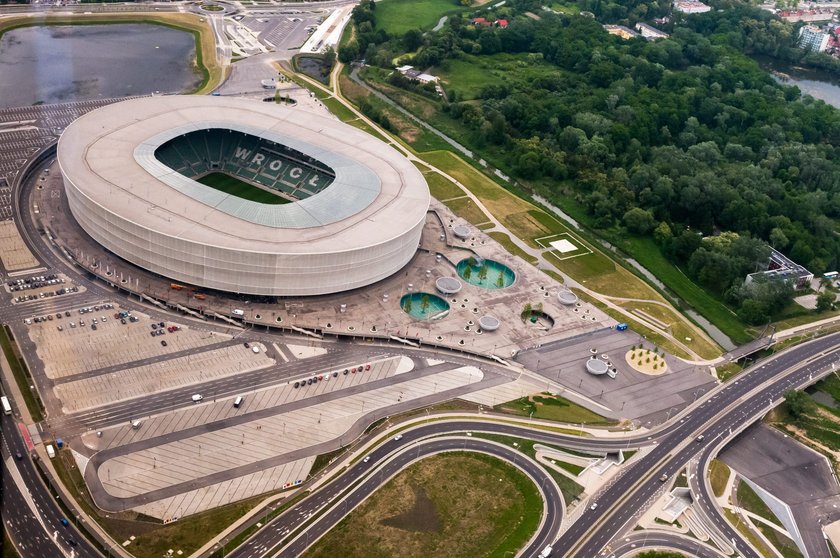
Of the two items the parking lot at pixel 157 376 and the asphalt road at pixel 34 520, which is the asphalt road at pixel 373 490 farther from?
the parking lot at pixel 157 376

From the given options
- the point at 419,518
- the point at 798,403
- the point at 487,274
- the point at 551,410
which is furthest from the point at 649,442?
the point at 487,274

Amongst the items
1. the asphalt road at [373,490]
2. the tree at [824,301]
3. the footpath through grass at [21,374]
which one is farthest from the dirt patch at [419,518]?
the tree at [824,301]

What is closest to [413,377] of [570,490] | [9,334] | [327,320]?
[327,320]

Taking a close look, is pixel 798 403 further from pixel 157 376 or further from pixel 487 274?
pixel 157 376

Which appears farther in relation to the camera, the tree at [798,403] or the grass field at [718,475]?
the tree at [798,403]

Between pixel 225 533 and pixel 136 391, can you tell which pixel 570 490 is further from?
pixel 136 391

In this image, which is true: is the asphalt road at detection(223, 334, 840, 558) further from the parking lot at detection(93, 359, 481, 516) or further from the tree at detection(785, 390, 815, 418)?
the parking lot at detection(93, 359, 481, 516)
